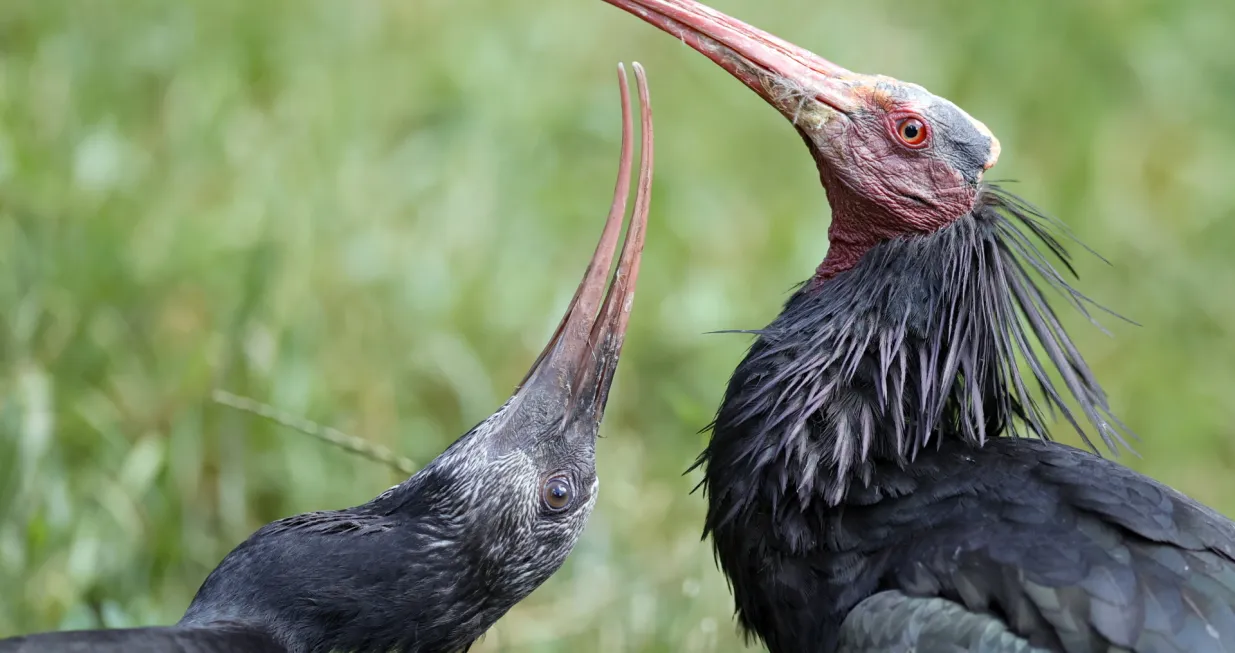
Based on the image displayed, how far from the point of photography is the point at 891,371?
348 centimetres

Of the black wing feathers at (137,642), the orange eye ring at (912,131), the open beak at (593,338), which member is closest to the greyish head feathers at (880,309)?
the orange eye ring at (912,131)

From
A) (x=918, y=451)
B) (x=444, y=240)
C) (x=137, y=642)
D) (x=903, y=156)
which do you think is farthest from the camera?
(x=444, y=240)

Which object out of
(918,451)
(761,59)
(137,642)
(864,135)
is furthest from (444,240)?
(137,642)

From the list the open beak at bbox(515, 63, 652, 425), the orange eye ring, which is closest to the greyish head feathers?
the orange eye ring

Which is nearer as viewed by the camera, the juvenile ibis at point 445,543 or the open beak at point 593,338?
the juvenile ibis at point 445,543

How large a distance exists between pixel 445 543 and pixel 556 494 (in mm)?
317

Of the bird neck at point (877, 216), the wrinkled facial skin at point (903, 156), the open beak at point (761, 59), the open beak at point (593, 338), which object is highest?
the open beak at point (761, 59)

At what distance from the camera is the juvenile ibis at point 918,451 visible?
120 inches

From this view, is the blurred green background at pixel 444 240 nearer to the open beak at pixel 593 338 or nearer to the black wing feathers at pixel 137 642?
the open beak at pixel 593 338

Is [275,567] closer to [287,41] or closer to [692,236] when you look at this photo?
[692,236]

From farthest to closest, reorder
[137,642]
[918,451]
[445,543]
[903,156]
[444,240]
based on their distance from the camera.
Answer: [444,240] < [903,156] < [918,451] < [445,543] < [137,642]

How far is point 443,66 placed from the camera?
7680mm

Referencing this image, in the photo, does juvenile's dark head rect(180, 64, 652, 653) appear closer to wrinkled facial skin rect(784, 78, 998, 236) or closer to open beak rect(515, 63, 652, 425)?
open beak rect(515, 63, 652, 425)

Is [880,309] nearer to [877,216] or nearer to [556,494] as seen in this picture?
[877,216]
